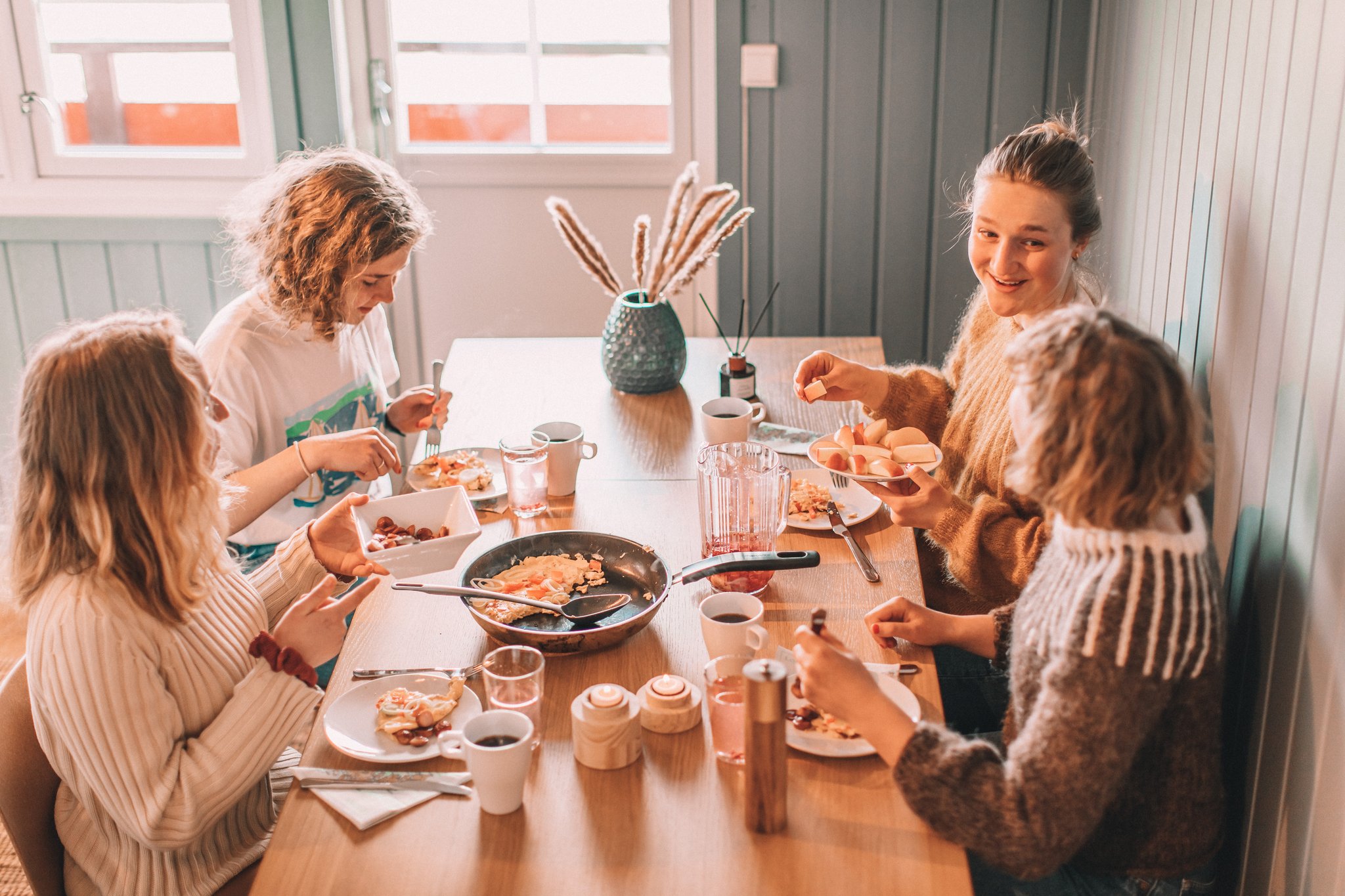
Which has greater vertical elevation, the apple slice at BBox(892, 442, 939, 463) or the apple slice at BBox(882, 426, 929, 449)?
the apple slice at BBox(882, 426, 929, 449)

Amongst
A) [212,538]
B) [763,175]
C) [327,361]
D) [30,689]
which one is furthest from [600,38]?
[30,689]

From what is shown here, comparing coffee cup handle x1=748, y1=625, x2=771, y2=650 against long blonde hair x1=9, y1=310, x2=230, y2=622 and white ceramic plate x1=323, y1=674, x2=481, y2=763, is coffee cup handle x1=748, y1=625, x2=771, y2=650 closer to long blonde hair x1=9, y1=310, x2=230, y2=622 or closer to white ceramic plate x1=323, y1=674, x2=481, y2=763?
white ceramic plate x1=323, y1=674, x2=481, y2=763

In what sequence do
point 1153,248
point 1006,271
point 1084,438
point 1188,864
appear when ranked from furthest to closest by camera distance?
point 1153,248 → point 1006,271 → point 1188,864 → point 1084,438

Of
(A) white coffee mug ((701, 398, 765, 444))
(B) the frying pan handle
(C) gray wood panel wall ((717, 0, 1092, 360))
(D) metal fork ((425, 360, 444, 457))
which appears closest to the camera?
(B) the frying pan handle

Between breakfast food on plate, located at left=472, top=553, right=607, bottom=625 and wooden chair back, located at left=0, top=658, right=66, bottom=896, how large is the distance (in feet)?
1.76

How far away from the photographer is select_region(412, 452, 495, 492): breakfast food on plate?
6.32 ft

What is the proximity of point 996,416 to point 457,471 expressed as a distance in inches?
36.5

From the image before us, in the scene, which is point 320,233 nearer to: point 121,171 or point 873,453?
point 873,453

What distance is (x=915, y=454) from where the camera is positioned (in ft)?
5.66

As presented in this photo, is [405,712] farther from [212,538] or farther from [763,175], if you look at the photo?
[763,175]

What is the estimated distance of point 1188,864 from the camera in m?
1.21

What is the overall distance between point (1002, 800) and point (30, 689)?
Answer: 104 centimetres

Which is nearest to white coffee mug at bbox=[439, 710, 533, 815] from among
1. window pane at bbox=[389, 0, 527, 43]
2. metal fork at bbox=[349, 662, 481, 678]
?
metal fork at bbox=[349, 662, 481, 678]

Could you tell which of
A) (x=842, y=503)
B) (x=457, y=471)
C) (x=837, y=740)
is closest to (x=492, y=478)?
(x=457, y=471)
